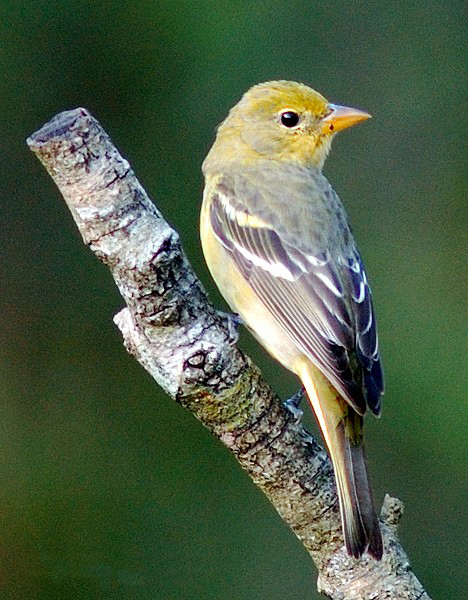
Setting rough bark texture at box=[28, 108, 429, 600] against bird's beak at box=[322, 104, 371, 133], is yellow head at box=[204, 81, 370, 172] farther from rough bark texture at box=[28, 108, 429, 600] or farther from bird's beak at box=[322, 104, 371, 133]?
rough bark texture at box=[28, 108, 429, 600]

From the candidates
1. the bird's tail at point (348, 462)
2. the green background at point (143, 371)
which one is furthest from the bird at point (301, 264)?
the green background at point (143, 371)

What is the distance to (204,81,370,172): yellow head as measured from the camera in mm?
5363

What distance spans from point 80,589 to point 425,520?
169cm

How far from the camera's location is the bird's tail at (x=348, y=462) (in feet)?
12.9

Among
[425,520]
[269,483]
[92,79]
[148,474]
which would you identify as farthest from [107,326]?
[269,483]

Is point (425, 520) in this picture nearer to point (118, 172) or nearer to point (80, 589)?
point (80, 589)

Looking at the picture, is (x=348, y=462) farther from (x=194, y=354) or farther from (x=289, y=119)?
(x=289, y=119)

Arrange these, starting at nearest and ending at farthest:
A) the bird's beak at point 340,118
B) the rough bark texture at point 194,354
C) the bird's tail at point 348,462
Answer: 1. the rough bark texture at point 194,354
2. the bird's tail at point 348,462
3. the bird's beak at point 340,118

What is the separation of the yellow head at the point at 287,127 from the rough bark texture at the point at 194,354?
1627 mm

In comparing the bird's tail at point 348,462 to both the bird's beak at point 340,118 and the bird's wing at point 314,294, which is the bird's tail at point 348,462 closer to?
the bird's wing at point 314,294

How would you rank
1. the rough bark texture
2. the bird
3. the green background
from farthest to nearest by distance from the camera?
the green background < the bird < the rough bark texture

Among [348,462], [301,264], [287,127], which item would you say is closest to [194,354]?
[348,462]

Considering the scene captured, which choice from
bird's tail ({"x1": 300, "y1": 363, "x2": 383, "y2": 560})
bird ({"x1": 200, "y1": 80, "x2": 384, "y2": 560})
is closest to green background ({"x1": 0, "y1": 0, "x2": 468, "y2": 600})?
bird ({"x1": 200, "y1": 80, "x2": 384, "y2": 560})

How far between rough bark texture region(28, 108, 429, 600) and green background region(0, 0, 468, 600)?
254 centimetres
